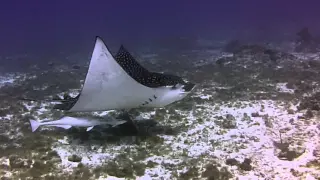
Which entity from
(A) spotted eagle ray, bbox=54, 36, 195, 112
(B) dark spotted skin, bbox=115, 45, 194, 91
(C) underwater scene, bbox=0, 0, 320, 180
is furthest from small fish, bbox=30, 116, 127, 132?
(B) dark spotted skin, bbox=115, 45, 194, 91

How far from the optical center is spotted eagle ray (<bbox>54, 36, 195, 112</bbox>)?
5.24 m

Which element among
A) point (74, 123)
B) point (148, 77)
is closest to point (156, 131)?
point (148, 77)

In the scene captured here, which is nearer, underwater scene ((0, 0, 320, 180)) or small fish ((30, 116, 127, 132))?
underwater scene ((0, 0, 320, 180))

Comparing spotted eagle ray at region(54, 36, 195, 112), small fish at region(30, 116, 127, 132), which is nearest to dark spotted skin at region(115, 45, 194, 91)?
spotted eagle ray at region(54, 36, 195, 112)

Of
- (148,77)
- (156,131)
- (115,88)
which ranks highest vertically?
(148,77)

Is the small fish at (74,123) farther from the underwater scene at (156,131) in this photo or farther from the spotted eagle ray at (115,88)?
the spotted eagle ray at (115,88)

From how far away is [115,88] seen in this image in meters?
5.50

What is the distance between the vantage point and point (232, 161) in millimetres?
→ 5465

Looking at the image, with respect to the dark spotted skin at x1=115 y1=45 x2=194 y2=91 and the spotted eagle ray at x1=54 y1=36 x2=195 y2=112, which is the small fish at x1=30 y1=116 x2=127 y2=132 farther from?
the dark spotted skin at x1=115 y1=45 x2=194 y2=91

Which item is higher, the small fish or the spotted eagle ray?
the spotted eagle ray

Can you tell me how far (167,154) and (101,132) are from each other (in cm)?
177

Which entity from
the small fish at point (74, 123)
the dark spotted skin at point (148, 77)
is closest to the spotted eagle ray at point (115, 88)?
the dark spotted skin at point (148, 77)

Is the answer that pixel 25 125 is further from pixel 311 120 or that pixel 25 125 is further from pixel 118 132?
pixel 311 120

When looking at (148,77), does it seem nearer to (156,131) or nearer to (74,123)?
(156,131)
